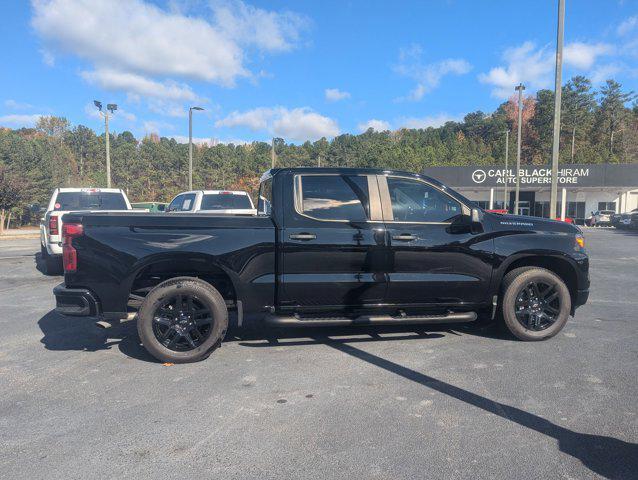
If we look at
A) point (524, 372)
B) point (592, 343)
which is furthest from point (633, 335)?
point (524, 372)

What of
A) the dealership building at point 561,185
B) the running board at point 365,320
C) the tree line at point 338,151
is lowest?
the running board at point 365,320

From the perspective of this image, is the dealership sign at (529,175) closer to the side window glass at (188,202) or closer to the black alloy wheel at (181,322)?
the side window glass at (188,202)

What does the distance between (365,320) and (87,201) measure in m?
9.40

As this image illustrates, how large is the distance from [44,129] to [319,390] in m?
109

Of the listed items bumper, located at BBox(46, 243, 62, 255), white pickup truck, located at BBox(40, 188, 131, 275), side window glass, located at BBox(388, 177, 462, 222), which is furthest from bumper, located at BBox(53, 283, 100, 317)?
white pickup truck, located at BBox(40, 188, 131, 275)

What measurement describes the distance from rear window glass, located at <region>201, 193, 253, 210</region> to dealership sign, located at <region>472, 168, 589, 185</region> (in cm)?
3136

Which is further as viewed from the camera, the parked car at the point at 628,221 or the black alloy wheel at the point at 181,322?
the parked car at the point at 628,221

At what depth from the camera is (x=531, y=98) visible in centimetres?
9150

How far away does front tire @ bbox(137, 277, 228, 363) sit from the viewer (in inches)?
184

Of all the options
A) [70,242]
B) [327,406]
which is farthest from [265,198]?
[327,406]

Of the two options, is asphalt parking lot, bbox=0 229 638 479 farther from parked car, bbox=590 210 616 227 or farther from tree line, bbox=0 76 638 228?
tree line, bbox=0 76 638 228

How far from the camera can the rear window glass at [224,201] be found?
1207 centimetres

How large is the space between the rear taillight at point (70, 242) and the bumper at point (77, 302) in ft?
0.72

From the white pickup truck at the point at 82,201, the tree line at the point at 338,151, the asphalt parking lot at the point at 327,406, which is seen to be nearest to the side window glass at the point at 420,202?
the asphalt parking lot at the point at 327,406
